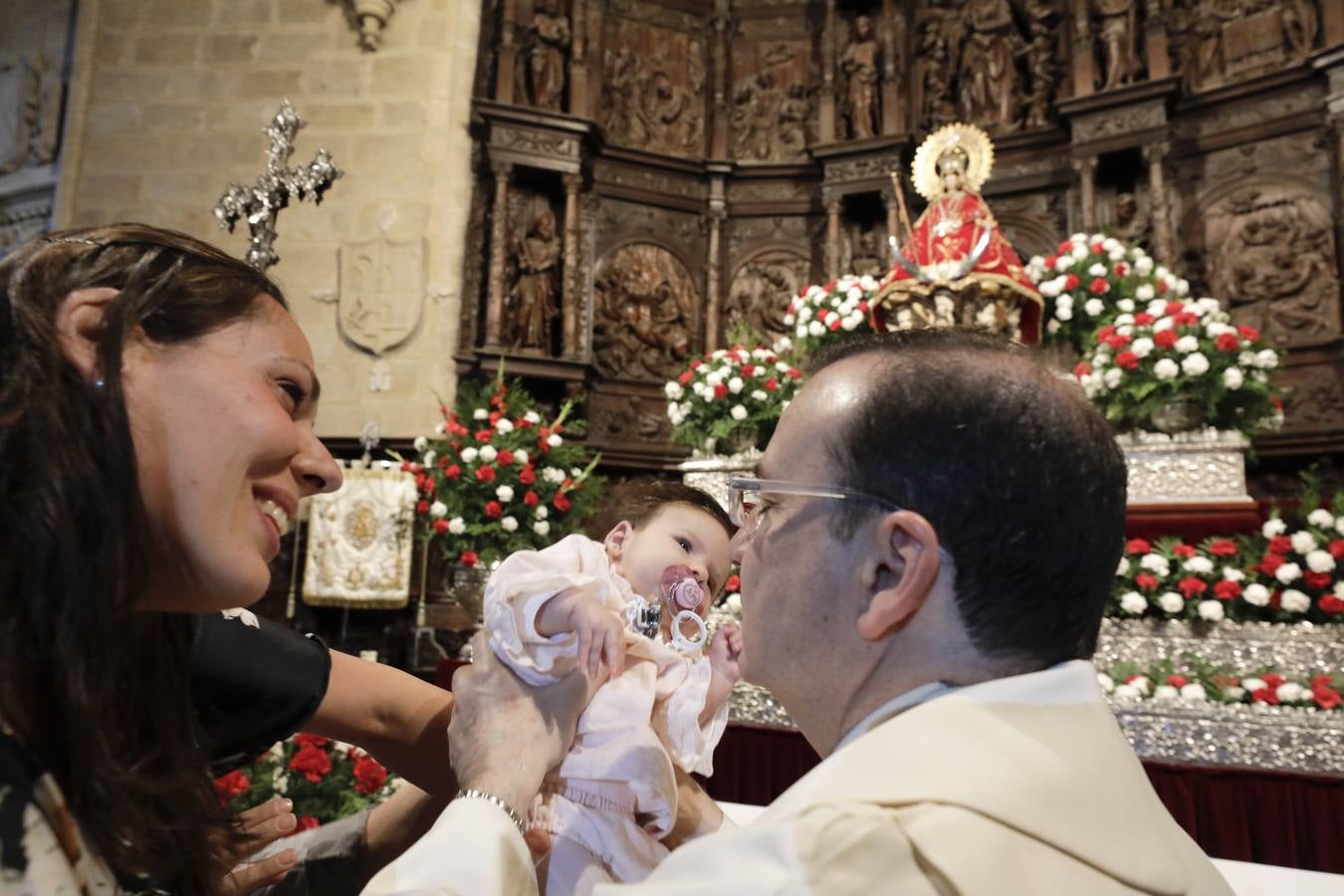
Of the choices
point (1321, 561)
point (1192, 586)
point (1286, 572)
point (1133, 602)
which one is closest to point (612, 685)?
point (1133, 602)

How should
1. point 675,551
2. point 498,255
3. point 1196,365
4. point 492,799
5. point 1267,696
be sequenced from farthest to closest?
point 498,255
point 1196,365
point 1267,696
point 675,551
point 492,799

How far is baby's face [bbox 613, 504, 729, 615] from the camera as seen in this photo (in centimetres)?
213

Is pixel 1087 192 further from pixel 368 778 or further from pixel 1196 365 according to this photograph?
pixel 368 778

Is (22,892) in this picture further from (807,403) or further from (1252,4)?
(1252,4)

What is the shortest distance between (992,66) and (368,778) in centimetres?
852

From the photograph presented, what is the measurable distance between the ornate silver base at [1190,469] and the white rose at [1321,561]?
568mm

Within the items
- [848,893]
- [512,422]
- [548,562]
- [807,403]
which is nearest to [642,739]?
[548,562]

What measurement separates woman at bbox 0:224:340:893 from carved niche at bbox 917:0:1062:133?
8.96 meters

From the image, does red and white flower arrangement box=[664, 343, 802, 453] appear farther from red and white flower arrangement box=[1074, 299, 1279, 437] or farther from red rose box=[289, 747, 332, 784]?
red rose box=[289, 747, 332, 784]

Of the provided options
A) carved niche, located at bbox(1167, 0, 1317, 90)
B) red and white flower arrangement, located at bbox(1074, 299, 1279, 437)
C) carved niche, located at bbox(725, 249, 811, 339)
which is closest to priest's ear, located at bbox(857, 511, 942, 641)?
red and white flower arrangement, located at bbox(1074, 299, 1279, 437)

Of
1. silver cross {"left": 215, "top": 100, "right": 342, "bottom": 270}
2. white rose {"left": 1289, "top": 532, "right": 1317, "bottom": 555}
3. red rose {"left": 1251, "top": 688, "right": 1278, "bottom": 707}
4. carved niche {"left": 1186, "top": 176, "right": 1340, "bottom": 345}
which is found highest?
carved niche {"left": 1186, "top": 176, "right": 1340, "bottom": 345}

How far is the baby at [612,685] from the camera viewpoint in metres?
1.54

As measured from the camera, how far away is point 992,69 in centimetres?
894

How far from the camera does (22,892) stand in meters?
0.83
